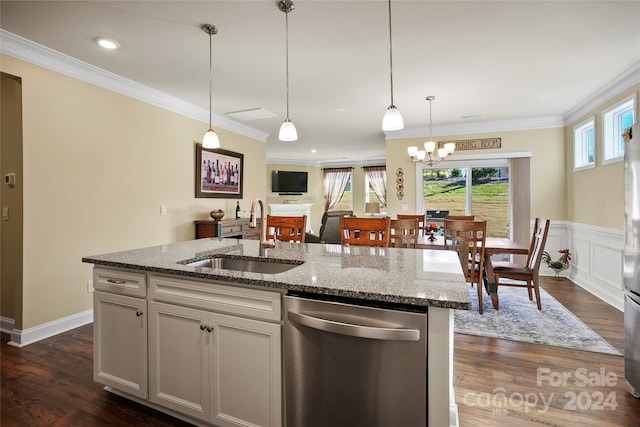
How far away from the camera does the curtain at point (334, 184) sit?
966 cm

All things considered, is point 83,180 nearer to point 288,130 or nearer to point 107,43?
point 107,43

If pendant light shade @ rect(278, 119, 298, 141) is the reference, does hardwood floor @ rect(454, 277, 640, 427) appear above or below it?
below

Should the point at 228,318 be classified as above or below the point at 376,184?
below

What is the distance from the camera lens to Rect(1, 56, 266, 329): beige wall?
9.02 ft

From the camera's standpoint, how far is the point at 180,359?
164 centimetres

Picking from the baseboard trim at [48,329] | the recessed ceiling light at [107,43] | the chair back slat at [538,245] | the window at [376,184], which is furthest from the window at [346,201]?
the recessed ceiling light at [107,43]

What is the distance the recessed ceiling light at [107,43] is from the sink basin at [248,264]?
2.13m

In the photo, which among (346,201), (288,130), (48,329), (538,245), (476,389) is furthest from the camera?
(346,201)

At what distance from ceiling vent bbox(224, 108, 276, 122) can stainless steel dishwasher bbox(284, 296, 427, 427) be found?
12.6ft

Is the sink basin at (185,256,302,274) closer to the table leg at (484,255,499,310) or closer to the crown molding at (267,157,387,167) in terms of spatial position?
the table leg at (484,255,499,310)

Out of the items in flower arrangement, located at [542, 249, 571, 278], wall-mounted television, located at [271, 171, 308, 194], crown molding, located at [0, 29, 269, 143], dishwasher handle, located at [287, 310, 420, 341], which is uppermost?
crown molding, located at [0, 29, 269, 143]

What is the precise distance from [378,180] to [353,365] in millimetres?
8326

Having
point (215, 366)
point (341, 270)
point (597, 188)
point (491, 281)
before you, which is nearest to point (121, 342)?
point (215, 366)

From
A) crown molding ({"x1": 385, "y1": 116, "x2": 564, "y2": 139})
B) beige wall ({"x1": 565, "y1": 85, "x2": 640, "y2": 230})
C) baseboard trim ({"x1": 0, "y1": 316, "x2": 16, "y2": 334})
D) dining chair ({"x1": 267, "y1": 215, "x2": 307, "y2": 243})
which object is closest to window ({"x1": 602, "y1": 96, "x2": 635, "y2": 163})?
beige wall ({"x1": 565, "y1": 85, "x2": 640, "y2": 230})
